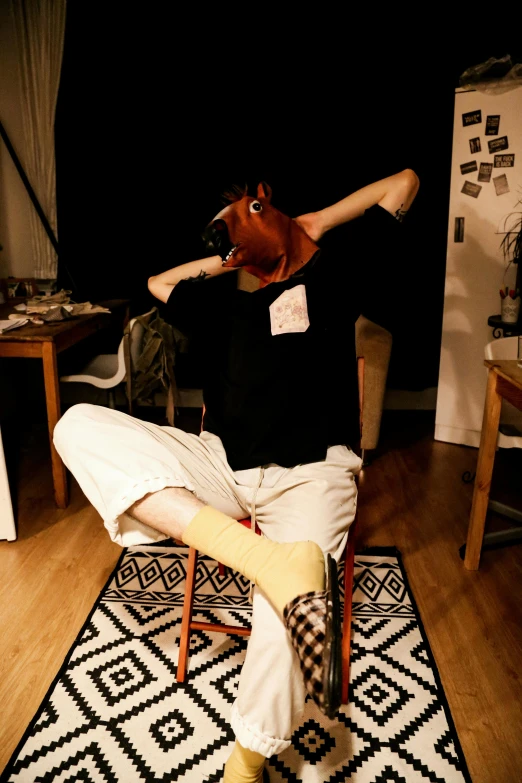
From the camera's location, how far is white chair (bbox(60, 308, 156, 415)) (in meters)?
2.61

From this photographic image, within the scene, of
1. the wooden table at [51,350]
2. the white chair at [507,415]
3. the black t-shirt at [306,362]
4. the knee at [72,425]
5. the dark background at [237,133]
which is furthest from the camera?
the dark background at [237,133]

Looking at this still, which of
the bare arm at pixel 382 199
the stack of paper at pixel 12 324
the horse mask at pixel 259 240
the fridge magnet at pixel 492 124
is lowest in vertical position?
the stack of paper at pixel 12 324

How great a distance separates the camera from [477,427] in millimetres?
3012

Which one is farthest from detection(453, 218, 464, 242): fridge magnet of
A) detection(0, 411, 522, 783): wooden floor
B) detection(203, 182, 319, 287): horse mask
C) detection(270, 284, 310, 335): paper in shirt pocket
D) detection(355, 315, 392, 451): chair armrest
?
detection(270, 284, 310, 335): paper in shirt pocket

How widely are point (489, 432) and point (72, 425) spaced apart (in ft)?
4.39

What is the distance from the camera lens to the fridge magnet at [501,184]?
276 cm

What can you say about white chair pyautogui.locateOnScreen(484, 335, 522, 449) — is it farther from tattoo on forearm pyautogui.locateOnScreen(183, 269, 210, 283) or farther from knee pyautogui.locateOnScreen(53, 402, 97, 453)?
knee pyautogui.locateOnScreen(53, 402, 97, 453)

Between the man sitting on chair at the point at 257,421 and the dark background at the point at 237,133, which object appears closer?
the man sitting on chair at the point at 257,421

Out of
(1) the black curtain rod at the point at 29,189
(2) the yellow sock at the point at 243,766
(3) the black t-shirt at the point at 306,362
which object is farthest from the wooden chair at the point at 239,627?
(1) the black curtain rod at the point at 29,189

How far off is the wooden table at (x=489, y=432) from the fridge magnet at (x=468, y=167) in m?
1.48

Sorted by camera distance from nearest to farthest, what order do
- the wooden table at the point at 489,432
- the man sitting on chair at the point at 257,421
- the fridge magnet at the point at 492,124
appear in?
the man sitting on chair at the point at 257,421 < the wooden table at the point at 489,432 < the fridge magnet at the point at 492,124

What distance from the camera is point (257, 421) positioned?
1413 millimetres

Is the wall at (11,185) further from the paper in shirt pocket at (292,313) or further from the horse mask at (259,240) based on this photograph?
the paper in shirt pocket at (292,313)

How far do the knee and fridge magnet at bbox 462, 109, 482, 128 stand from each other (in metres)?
2.57
